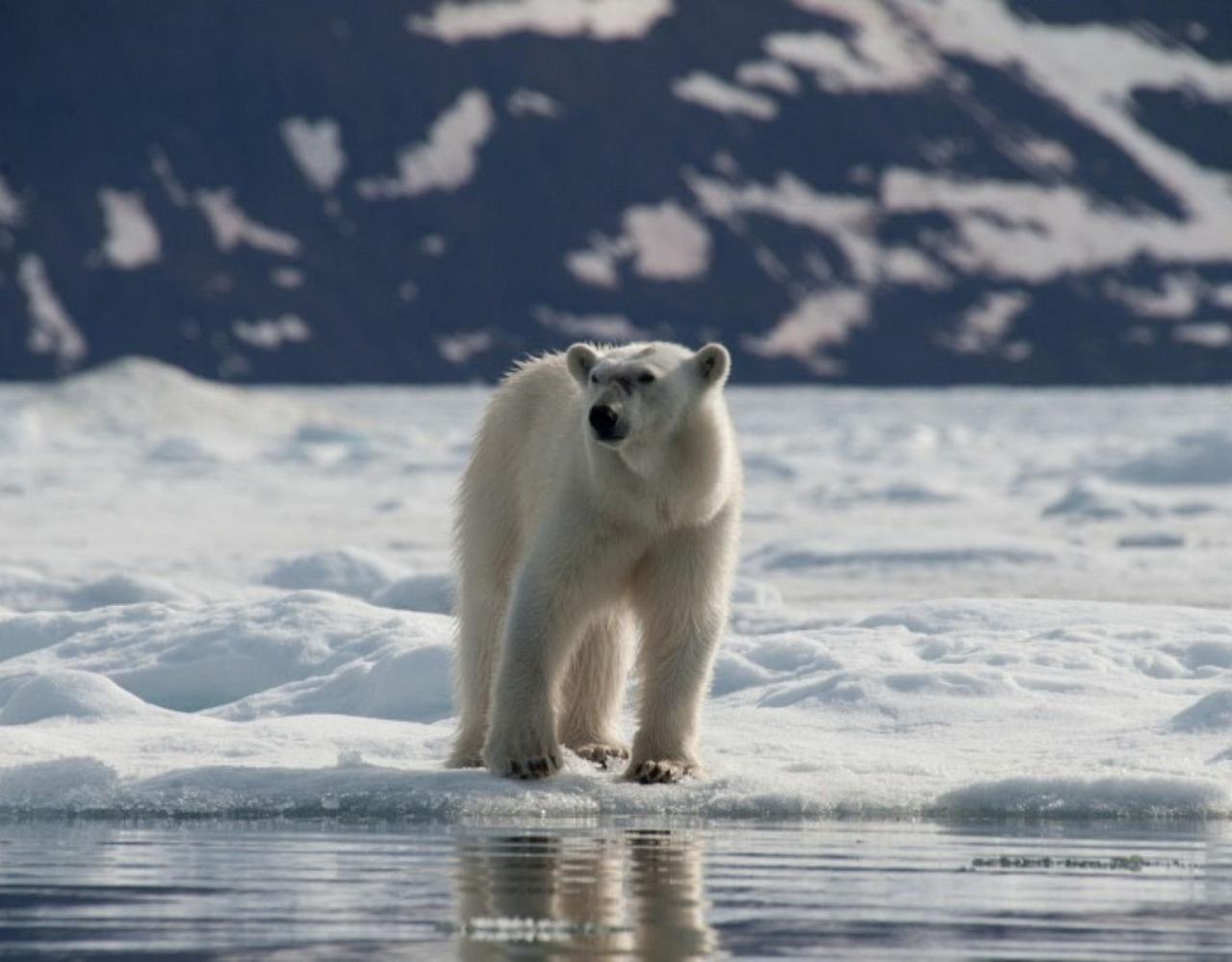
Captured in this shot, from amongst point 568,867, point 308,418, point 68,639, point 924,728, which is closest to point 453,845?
point 568,867

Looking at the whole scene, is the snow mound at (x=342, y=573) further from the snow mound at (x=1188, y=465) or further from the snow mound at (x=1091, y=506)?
the snow mound at (x=1188, y=465)

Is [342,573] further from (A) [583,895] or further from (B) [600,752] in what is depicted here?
(A) [583,895]

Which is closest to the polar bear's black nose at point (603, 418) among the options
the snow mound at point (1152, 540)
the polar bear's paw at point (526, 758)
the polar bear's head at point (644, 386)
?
the polar bear's head at point (644, 386)

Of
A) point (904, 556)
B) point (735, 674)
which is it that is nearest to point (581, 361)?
point (735, 674)

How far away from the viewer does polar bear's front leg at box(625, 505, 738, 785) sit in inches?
251

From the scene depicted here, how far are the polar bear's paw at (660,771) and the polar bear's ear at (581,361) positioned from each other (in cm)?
102

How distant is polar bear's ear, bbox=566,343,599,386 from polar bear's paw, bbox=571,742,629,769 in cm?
121

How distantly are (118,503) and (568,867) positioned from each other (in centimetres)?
1605

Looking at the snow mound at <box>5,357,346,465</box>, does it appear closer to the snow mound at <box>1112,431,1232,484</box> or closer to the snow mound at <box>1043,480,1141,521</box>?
the snow mound at <box>1112,431,1232,484</box>

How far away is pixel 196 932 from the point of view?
12.6 ft

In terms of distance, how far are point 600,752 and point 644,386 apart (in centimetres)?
141

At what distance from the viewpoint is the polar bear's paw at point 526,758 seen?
20.6 feet

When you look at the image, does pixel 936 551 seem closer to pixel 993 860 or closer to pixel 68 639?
pixel 68 639

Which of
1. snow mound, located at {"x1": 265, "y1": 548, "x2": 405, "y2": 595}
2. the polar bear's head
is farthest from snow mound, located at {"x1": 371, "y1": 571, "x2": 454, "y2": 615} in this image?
the polar bear's head
